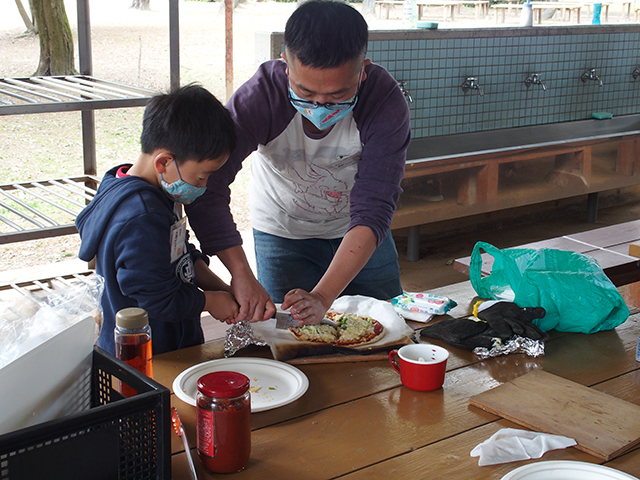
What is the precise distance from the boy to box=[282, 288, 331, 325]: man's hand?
5.4 inches

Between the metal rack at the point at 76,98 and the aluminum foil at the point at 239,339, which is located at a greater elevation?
the metal rack at the point at 76,98

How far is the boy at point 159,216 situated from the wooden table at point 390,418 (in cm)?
13

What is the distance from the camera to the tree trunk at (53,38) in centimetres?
238

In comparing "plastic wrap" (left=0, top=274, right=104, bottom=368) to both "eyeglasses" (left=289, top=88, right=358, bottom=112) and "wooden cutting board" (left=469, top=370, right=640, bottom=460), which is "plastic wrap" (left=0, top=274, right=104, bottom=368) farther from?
"wooden cutting board" (left=469, top=370, right=640, bottom=460)

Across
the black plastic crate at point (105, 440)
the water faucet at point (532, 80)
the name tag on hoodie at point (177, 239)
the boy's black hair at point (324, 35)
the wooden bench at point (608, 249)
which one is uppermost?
the boy's black hair at point (324, 35)

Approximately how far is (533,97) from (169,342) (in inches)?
151

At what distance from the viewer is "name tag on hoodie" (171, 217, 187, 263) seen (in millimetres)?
1443

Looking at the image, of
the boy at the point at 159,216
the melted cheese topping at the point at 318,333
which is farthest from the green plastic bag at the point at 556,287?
the boy at the point at 159,216

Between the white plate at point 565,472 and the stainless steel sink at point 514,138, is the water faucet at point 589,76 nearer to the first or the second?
the stainless steel sink at point 514,138

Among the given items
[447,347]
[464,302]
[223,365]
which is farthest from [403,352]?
[464,302]

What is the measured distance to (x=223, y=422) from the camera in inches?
38.1

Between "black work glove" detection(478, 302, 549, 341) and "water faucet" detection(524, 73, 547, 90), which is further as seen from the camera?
"water faucet" detection(524, 73, 547, 90)

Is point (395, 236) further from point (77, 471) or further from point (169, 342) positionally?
point (77, 471)

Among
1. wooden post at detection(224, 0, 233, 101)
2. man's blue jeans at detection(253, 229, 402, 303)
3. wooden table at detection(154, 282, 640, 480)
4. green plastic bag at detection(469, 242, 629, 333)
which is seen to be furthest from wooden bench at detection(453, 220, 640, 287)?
wooden post at detection(224, 0, 233, 101)
